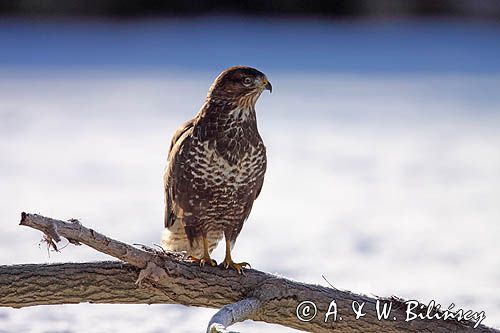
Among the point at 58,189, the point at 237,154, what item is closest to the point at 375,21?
the point at 58,189

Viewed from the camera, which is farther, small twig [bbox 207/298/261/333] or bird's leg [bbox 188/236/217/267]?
bird's leg [bbox 188/236/217/267]

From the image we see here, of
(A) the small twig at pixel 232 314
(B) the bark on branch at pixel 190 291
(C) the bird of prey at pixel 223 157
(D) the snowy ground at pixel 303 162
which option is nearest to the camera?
(A) the small twig at pixel 232 314

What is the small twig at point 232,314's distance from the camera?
3250 millimetres

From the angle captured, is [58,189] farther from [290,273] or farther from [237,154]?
[237,154]

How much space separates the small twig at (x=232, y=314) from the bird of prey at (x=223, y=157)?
0.21 metres

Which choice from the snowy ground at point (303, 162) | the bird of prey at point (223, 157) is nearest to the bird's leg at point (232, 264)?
the bird of prey at point (223, 157)

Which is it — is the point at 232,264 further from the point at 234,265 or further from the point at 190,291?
the point at 190,291

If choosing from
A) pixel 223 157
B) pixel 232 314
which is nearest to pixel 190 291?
pixel 232 314

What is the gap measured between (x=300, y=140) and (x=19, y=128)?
2283 millimetres

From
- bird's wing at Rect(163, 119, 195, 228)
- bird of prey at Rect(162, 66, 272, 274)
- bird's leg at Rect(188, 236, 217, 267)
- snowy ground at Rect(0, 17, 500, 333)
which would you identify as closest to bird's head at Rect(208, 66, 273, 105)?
bird of prey at Rect(162, 66, 272, 274)

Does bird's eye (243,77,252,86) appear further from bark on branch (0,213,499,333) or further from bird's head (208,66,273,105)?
bark on branch (0,213,499,333)

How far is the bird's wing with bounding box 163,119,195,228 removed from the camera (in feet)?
13.1

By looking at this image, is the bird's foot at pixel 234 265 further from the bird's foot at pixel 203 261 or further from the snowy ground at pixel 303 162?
the snowy ground at pixel 303 162

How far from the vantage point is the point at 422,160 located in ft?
28.1
